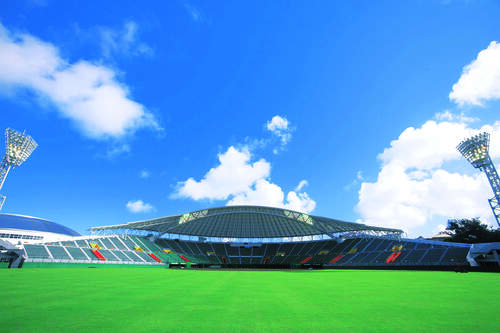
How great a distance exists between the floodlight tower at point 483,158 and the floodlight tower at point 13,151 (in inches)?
3707

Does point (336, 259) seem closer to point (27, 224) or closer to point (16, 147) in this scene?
point (16, 147)

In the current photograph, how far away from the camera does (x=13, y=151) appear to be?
4438cm

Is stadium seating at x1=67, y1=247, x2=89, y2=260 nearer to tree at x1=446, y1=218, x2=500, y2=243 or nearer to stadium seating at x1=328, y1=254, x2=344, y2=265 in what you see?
stadium seating at x1=328, y1=254, x2=344, y2=265

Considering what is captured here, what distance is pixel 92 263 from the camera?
45.1 meters

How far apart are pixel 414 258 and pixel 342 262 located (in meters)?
15.6

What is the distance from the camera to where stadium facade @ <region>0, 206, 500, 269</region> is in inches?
1640

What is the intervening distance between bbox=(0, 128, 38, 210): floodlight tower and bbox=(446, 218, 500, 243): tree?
10127 centimetres

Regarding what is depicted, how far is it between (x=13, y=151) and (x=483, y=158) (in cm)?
9758

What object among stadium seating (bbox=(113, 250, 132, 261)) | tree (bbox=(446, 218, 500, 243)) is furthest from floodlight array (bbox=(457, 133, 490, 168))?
stadium seating (bbox=(113, 250, 132, 261))

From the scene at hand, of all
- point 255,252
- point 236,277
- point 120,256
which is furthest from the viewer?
point 255,252

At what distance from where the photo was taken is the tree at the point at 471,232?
54722 mm

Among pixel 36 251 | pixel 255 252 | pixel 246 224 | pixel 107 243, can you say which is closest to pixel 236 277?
pixel 36 251

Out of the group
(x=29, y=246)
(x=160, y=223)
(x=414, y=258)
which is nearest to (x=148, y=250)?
(x=160, y=223)

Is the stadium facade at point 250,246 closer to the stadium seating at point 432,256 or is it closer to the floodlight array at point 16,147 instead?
the stadium seating at point 432,256
